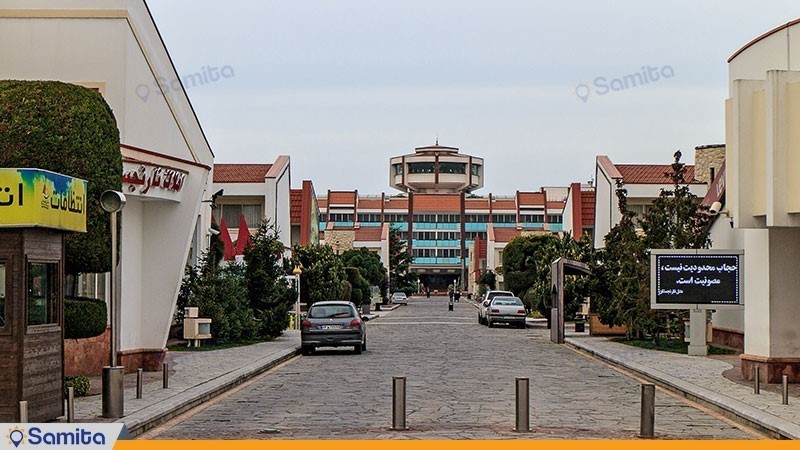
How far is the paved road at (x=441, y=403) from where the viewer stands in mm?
15688

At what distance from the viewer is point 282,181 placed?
73938 mm

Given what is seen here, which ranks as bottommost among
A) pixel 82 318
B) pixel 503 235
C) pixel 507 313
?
pixel 507 313

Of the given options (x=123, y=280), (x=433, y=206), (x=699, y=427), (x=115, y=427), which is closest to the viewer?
(x=115, y=427)

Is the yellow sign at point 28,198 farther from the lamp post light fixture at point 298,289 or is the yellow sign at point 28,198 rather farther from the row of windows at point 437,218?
the row of windows at point 437,218

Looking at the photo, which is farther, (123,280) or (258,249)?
(258,249)

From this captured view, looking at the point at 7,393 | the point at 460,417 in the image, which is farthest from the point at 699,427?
the point at 7,393

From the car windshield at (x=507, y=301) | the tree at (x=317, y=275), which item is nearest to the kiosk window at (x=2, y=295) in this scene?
the tree at (x=317, y=275)

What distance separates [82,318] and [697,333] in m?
18.7

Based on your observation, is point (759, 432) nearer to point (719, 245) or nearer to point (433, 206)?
point (719, 245)

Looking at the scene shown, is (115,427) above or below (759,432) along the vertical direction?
above

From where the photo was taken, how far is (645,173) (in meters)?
73.2

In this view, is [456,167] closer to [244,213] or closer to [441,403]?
[244,213]

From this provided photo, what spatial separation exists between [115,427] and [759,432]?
33.7 feet

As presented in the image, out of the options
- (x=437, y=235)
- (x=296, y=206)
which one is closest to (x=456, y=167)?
(x=437, y=235)
